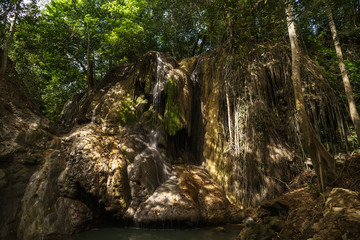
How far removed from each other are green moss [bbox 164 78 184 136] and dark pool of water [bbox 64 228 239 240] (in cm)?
401

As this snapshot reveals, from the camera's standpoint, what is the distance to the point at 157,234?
16.6 ft

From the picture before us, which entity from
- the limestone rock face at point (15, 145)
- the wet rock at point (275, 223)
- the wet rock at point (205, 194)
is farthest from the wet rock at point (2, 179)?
the wet rock at point (275, 223)

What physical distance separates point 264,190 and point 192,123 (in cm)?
436

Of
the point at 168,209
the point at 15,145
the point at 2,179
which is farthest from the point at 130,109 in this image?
the point at 168,209

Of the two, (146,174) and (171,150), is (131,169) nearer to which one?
(146,174)

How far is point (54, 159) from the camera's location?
6.50 meters

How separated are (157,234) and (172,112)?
4.93 m

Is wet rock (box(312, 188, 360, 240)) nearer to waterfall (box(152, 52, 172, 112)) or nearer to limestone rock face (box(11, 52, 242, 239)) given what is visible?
limestone rock face (box(11, 52, 242, 239))

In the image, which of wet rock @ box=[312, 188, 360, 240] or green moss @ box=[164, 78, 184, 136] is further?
green moss @ box=[164, 78, 184, 136]

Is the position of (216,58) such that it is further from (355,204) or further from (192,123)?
(355,204)

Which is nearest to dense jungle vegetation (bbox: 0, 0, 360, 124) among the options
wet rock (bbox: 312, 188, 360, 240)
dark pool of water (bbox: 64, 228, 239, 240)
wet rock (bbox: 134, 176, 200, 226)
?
wet rock (bbox: 312, 188, 360, 240)

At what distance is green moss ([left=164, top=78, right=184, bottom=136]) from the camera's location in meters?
8.45

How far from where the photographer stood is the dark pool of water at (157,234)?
4.81 m

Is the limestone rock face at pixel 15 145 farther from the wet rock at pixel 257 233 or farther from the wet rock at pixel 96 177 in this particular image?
the wet rock at pixel 257 233
